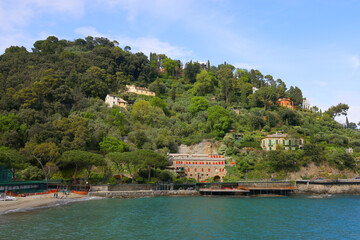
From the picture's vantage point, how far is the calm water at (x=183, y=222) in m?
32.3

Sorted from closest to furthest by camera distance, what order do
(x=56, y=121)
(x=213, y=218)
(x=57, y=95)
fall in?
(x=213, y=218)
(x=56, y=121)
(x=57, y=95)

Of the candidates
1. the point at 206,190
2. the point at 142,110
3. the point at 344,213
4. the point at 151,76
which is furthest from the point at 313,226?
the point at 151,76

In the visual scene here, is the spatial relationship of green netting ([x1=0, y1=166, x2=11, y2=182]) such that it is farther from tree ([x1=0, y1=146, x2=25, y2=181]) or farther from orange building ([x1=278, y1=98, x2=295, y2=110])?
orange building ([x1=278, y1=98, x2=295, y2=110])

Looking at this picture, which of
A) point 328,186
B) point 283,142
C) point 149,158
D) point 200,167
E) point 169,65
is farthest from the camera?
point 169,65

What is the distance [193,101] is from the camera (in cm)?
10006

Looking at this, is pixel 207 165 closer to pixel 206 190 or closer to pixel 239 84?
pixel 206 190

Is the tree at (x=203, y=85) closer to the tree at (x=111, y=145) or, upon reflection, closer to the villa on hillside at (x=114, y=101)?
the villa on hillside at (x=114, y=101)

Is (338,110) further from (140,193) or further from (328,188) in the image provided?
(140,193)

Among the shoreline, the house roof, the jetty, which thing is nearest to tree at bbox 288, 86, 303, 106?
the house roof

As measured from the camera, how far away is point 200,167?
76.2 meters

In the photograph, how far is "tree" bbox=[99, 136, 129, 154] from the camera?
71.9 meters

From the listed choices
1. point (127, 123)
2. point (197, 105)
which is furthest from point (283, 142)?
point (127, 123)

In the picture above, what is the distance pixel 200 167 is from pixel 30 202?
41545 mm

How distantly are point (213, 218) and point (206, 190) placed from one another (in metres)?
26.5
